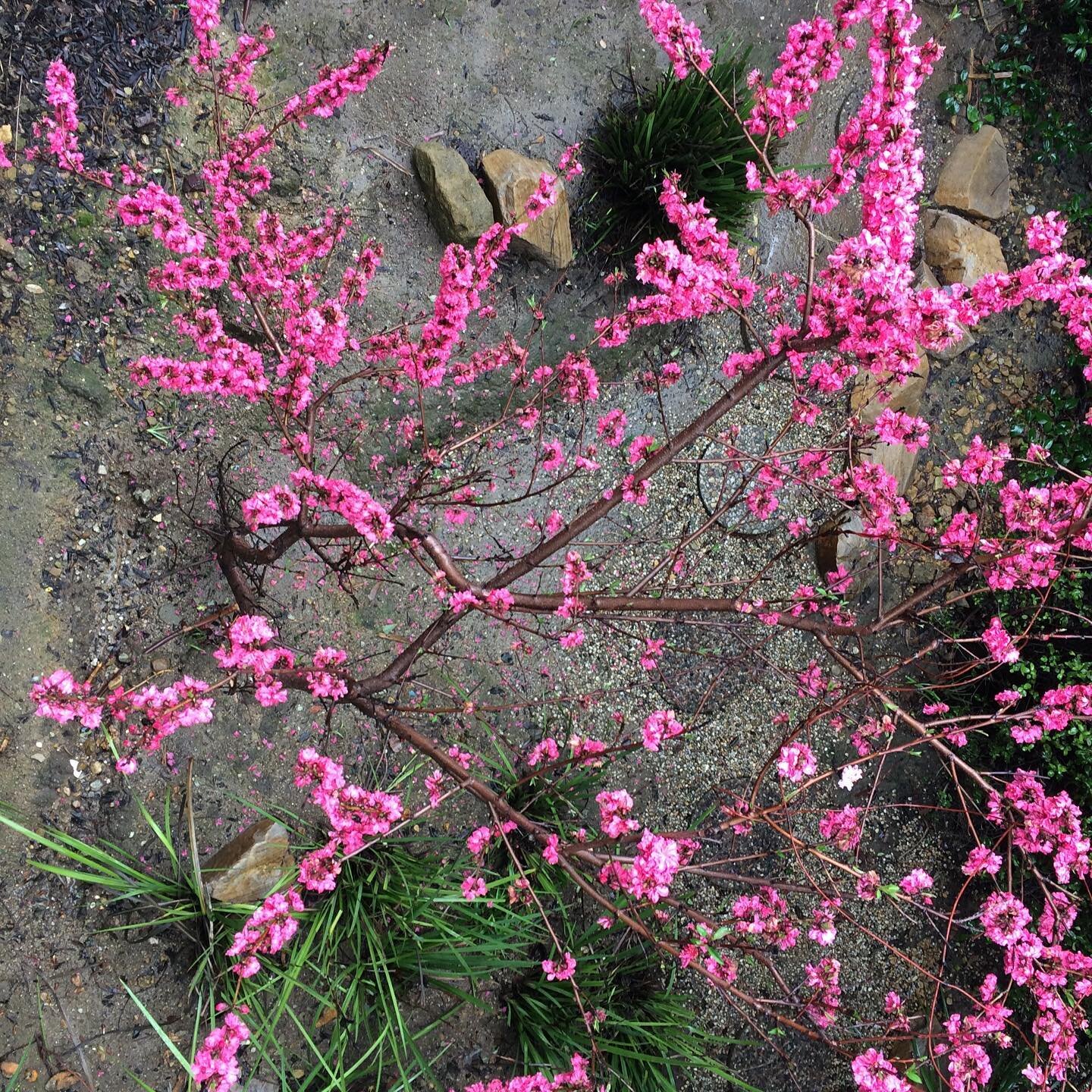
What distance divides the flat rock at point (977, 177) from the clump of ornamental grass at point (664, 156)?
1353 millimetres

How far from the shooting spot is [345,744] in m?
3.04

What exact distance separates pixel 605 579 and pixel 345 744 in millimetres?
1267

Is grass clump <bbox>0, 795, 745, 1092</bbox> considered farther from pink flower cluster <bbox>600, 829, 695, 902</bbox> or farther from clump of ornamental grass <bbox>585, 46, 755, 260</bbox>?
clump of ornamental grass <bbox>585, 46, 755, 260</bbox>

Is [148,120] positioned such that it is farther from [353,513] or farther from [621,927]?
[621,927]

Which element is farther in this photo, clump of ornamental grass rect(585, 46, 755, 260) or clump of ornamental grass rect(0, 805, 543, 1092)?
clump of ornamental grass rect(585, 46, 755, 260)

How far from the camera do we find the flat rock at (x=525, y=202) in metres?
3.18

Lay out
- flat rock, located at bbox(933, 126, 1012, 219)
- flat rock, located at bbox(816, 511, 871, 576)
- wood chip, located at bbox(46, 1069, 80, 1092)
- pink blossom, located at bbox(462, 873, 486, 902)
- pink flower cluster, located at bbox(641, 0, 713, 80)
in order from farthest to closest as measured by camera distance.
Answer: flat rock, located at bbox(933, 126, 1012, 219) < flat rock, located at bbox(816, 511, 871, 576) < wood chip, located at bbox(46, 1069, 80, 1092) < pink blossom, located at bbox(462, 873, 486, 902) < pink flower cluster, located at bbox(641, 0, 713, 80)

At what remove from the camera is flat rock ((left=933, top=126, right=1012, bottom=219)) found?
4.08 m

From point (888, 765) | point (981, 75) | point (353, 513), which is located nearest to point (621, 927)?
point (888, 765)

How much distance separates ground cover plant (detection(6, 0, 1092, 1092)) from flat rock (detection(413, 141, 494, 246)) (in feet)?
0.97

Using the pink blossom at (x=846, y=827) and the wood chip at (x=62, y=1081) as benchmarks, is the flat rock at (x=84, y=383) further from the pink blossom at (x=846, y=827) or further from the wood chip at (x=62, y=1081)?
the pink blossom at (x=846, y=827)

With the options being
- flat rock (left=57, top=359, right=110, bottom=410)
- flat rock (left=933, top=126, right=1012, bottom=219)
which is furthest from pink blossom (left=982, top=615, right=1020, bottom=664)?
flat rock (left=57, top=359, right=110, bottom=410)

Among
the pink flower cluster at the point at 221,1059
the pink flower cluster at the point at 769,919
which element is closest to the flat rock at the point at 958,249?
the pink flower cluster at the point at 769,919

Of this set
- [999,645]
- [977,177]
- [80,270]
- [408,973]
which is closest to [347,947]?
[408,973]
